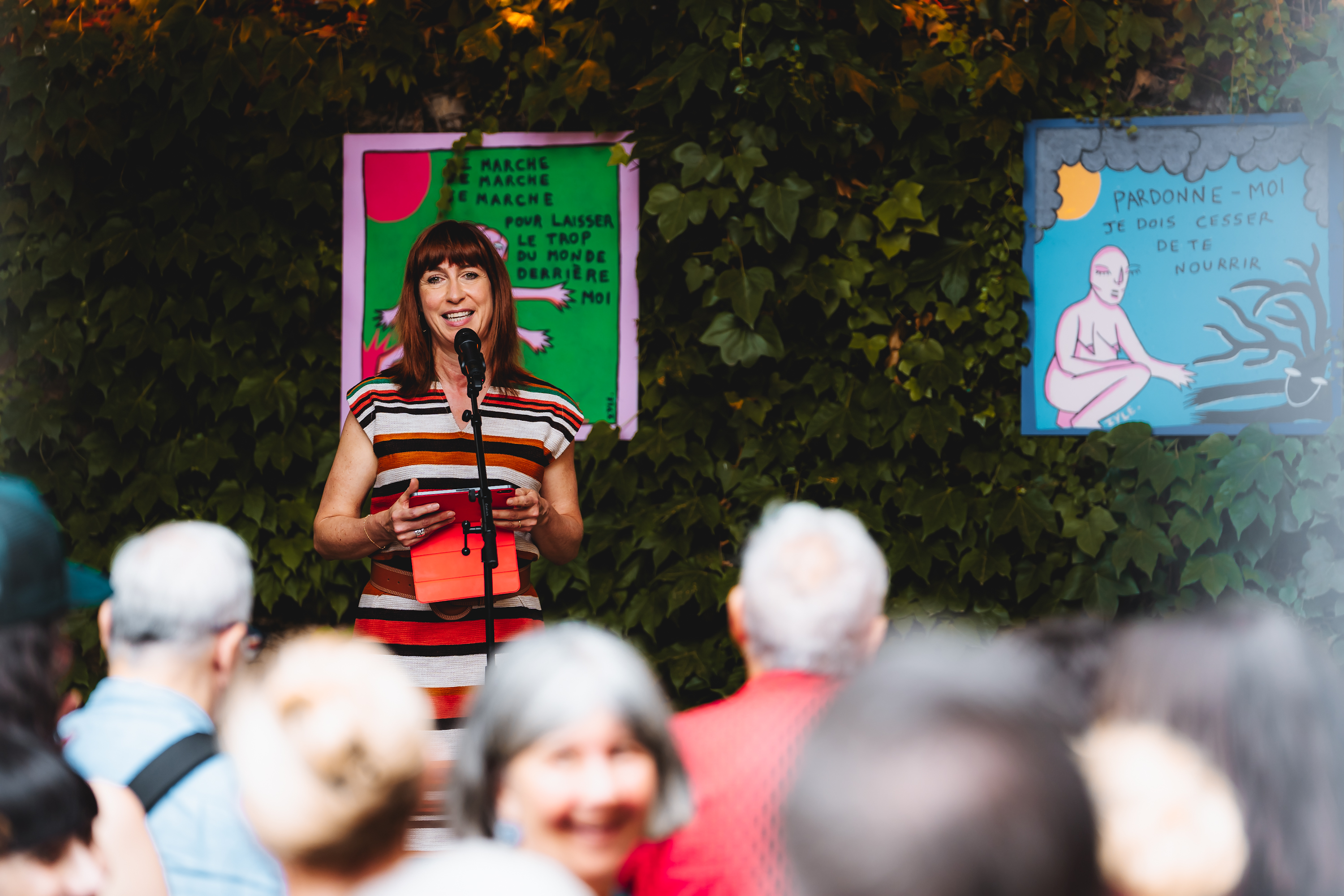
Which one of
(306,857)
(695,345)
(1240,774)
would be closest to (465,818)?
(306,857)

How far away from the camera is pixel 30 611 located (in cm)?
121

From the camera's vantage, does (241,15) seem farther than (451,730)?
Yes

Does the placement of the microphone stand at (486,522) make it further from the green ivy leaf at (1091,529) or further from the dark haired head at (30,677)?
the green ivy leaf at (1091,529)

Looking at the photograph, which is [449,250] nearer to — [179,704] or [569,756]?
[179,704]

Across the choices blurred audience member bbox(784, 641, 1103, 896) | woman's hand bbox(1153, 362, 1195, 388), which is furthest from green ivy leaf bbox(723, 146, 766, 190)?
blurred audience member bbox(784, 641, 1103, 896)

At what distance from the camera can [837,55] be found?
2967 millimetres

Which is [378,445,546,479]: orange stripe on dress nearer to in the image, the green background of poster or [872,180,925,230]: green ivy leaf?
the green background of poster

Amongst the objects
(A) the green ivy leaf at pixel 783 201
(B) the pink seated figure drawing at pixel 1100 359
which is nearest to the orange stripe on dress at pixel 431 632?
(A) the green ivy leaf at pixel 783 201

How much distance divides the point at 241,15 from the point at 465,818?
9.76 ft

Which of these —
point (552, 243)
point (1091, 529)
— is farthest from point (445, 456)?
point (1091, 529)

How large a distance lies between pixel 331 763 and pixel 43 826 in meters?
0.36

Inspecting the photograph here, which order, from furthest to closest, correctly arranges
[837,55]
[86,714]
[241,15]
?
[241,15] < [837,55] < [86,714]

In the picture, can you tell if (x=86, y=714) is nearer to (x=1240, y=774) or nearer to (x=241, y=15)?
(x=1240, y=774)

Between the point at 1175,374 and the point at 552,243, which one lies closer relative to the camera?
the point at 1175,374
